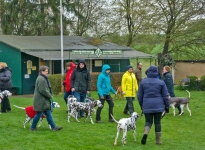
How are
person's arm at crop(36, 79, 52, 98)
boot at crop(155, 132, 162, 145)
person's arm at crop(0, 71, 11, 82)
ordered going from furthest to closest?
person's arm at crop(0, 71, 11, 82), person's arm at crop(36, 79, 52, 98), boot at crop(155, 132, 162, 145)

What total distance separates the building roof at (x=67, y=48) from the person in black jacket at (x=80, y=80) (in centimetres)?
1107

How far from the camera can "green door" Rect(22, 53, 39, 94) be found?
24.2 metres

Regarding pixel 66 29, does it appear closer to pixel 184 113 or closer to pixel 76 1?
pixel 76 1

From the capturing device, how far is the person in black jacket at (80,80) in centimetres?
1159

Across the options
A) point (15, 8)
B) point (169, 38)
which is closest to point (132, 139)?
point (169, 38)

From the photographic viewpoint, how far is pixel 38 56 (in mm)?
22875

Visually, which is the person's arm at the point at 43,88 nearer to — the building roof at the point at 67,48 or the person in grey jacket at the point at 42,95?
the person in grey jacket at the point at 42,95

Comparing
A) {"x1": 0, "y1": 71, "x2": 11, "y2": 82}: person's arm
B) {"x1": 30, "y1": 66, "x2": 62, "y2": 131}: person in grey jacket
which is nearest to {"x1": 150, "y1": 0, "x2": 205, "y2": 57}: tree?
{"x1": 0, "y1": 71, "x2": 11, "y2": 82}: person's arm

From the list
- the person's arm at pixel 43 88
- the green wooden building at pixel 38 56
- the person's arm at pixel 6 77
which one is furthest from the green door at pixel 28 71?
the person's arm at pixel 43 88

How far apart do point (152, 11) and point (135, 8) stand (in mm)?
2499

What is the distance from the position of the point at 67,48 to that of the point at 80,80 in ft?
50.3

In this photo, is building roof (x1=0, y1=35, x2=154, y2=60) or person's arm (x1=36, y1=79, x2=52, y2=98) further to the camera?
building roof (x1=0, y1=35, x2=154, y2=60)

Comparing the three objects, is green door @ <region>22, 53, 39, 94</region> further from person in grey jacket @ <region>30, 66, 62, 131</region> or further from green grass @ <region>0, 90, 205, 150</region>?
person in grey jacket @ <region>30, 66, 62, 131</region>

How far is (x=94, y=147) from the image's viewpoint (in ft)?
26.8
